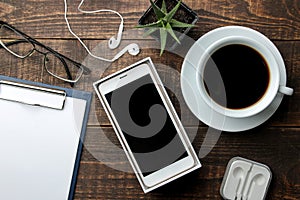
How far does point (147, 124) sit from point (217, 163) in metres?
0.14

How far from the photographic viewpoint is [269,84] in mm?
941

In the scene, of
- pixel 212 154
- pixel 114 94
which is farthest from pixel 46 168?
pixel 212 154

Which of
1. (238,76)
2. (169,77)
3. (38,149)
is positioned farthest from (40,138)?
(238,76)

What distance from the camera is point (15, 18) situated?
1013mm

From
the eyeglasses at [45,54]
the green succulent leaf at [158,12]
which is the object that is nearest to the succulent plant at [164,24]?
the green succulent leaf at [158,12]

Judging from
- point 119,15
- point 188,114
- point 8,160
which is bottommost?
point 8,160

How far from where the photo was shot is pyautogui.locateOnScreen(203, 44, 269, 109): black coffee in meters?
0.94

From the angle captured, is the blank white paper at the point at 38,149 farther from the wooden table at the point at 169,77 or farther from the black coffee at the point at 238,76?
the black coffee at the point at 238,76

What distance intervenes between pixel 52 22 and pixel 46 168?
0.25 meters

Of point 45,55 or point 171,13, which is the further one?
point 45,55

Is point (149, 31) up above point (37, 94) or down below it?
above

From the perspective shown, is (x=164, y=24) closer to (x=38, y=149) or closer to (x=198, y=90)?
(x=198, y=90)

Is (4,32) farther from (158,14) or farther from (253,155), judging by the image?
(253,155)

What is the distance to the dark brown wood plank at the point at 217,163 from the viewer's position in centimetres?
99
